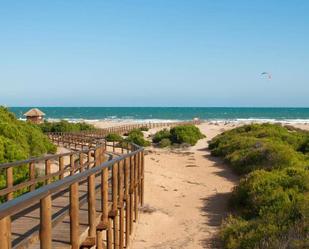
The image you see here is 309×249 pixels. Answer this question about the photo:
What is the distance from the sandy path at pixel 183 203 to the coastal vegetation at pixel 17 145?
10.7 feet

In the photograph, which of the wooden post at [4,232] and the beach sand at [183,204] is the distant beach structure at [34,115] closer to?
the beach sand at [183,204]

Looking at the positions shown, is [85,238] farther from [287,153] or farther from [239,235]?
[287,153]

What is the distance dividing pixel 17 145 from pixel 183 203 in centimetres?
529

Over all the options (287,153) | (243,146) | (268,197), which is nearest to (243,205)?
(268,197)

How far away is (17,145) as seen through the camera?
13.6 metres

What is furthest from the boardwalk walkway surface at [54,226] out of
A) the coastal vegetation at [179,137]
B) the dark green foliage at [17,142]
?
the coastal vegetation at [179,137]

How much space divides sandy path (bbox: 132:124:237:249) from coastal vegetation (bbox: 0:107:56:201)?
3270 mm

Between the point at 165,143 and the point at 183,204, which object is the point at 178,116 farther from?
the point at 183,204

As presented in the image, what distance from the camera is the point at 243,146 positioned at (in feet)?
83.0

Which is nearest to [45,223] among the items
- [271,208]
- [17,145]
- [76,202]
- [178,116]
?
[76,202]

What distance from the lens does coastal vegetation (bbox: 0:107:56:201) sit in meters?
11.8

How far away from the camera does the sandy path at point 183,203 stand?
11009 mm

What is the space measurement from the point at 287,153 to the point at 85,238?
1489cm

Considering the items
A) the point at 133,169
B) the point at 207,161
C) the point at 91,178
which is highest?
the point at 91,178
